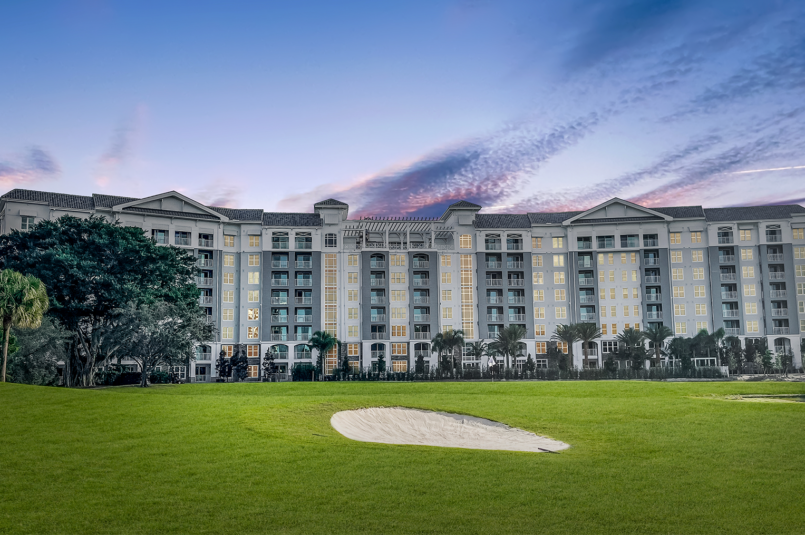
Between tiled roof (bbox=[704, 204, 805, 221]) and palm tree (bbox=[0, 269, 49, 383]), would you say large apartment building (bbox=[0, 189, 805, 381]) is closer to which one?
tiled roof (bbox=[704, 204, 805, 221])

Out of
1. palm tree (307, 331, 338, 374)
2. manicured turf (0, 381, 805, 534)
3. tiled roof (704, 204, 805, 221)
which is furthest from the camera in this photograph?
tiled roof (704, 204, 805, 221)

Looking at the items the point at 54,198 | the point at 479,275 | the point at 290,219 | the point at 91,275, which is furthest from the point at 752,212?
the point at 54,198

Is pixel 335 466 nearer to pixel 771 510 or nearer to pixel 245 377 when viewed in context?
pixel 771 510

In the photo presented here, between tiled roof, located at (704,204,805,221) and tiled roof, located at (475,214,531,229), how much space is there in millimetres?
22957

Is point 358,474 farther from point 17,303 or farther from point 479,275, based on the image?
point 479,275

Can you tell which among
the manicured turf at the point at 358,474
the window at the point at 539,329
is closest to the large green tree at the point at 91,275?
the manicured turf at the point at 358,474

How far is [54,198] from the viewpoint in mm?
73688

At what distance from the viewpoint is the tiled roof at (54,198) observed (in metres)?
70.5

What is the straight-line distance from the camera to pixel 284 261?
275 ft

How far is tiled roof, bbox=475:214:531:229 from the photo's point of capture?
87.1 metres

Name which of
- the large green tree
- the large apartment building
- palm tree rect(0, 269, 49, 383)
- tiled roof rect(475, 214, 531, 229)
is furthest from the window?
palm tree rect(0, 269, 49, 383)

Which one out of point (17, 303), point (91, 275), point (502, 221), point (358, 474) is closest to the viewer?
point (358, 474)

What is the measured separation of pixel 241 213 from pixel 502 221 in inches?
1320

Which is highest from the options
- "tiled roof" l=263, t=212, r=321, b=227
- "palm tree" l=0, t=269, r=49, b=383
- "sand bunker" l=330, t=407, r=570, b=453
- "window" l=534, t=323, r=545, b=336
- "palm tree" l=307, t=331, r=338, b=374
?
"tiled roof" l=263, t=212, r=321, b=227
